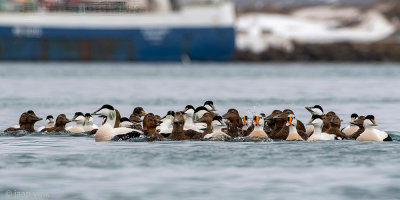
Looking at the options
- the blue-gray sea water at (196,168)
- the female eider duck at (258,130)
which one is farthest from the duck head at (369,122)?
the female eider duck at (258,130)

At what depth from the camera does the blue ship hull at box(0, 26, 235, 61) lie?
10675 centimetres

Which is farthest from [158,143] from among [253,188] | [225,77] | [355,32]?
[355,32]

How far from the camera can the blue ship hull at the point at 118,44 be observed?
350 feet

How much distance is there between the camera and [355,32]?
145500 mm

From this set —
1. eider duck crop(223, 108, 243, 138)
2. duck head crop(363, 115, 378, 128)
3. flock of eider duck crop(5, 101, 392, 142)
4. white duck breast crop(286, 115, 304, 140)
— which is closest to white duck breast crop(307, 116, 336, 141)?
flock of eider duck crop(5, 101, 392, 142)

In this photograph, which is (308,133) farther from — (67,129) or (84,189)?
(84,189)

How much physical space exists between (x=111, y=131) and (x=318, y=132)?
5155 mm

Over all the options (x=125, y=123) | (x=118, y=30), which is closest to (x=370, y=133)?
(x=125, y=123)

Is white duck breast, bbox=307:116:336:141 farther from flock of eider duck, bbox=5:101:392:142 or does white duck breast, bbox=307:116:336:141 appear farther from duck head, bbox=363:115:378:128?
duck head, bbox=363:115:378:128

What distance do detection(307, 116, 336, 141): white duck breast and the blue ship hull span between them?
7977 centimetres

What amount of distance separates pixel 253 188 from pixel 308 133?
879 centimetres

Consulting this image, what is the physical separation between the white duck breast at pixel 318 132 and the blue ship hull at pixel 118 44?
7977 centimetres

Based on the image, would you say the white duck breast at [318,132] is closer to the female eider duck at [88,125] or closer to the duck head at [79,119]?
the female eider duck at [88,125]

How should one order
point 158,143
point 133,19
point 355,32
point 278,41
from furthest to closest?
1. point 355,32
2. point 278,41
3. point 133,19
4. point 158,143
